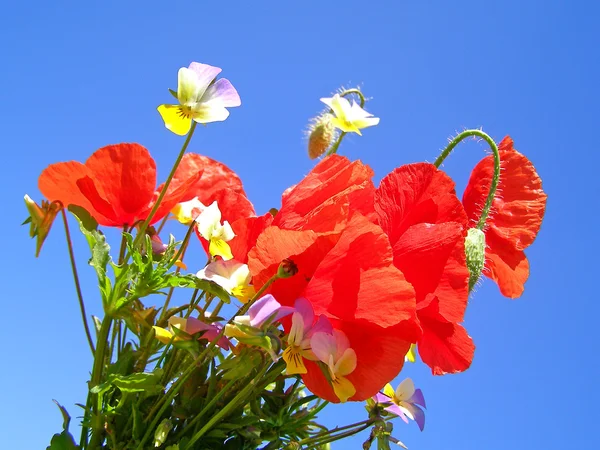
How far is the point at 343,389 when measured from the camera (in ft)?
2.06

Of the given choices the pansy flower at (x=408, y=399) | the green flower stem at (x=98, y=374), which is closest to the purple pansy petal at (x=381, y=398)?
the pansy flower at (x=408, y=399)

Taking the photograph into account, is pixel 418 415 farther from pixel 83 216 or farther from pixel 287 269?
pixel 83 216

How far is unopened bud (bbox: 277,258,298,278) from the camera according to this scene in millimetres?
630

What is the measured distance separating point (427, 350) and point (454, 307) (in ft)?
0.25

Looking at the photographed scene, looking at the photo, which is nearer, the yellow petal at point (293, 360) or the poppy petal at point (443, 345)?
the yellow petal at point (293, 360)

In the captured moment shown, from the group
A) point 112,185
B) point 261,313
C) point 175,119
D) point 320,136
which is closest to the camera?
point 261,313

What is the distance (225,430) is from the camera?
0.69m

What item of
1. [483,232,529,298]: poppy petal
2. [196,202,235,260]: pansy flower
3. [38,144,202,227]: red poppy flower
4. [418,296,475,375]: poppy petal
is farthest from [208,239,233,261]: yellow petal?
[483,232,529,298]: poppy petal

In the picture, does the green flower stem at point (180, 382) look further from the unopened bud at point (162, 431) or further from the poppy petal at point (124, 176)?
the poppy petal at point (124, 176)

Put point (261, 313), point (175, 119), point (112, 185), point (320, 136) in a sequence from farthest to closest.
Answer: point (320, 136)
point (112, 185)
point (175, 119)
point (261, 313)

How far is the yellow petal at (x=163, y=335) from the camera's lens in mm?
669

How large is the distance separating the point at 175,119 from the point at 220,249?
15 cm

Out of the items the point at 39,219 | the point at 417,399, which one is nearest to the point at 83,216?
the point at 39,219

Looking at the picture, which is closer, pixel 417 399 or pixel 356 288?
pixel 356 288
